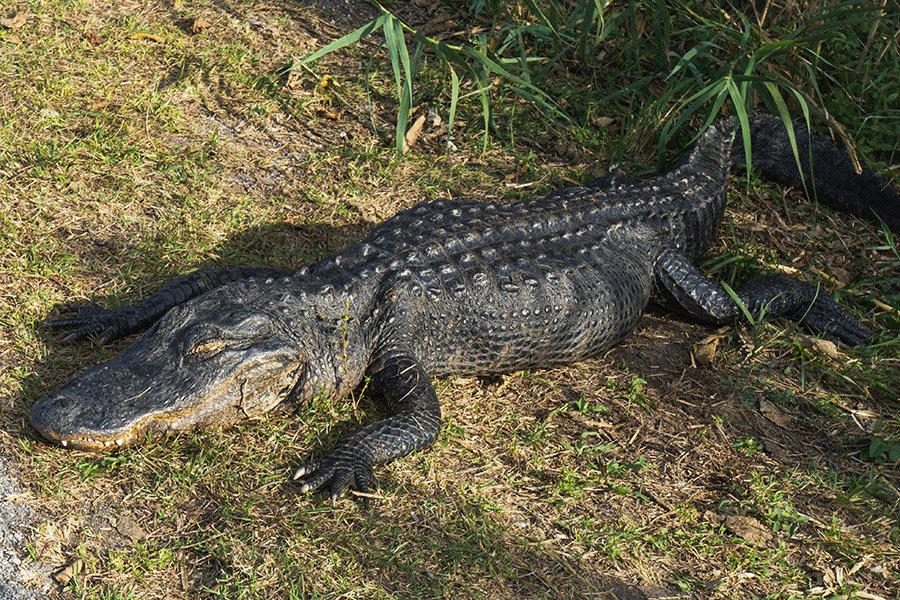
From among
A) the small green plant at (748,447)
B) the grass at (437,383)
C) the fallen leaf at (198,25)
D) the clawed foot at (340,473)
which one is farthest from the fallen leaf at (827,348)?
the fallen leaf at (198,25)

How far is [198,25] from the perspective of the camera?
6.09 metres

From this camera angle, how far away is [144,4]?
6277 mm

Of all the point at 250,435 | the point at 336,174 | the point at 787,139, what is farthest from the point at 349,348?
the point at 787,139

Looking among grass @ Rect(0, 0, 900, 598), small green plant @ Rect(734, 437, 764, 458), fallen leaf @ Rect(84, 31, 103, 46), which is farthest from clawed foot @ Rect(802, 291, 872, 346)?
fallen leaf @ Rect(84, 31, 103, 46)

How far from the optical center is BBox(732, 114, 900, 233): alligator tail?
5422 mm

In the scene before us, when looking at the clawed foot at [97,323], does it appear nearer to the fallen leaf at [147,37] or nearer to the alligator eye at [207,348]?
the alligator eye at [207,348]

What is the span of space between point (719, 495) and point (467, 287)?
56.1 inches

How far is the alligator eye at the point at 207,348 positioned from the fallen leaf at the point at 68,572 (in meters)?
0.94

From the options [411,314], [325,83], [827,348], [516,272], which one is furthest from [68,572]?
[325,83]

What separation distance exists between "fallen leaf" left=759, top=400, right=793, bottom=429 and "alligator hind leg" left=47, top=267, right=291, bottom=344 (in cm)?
231

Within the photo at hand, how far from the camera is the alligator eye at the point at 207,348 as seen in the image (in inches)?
151

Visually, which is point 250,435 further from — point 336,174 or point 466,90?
point 466,90

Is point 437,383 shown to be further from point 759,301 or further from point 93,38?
point 93,38

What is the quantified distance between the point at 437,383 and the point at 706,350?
135cm
